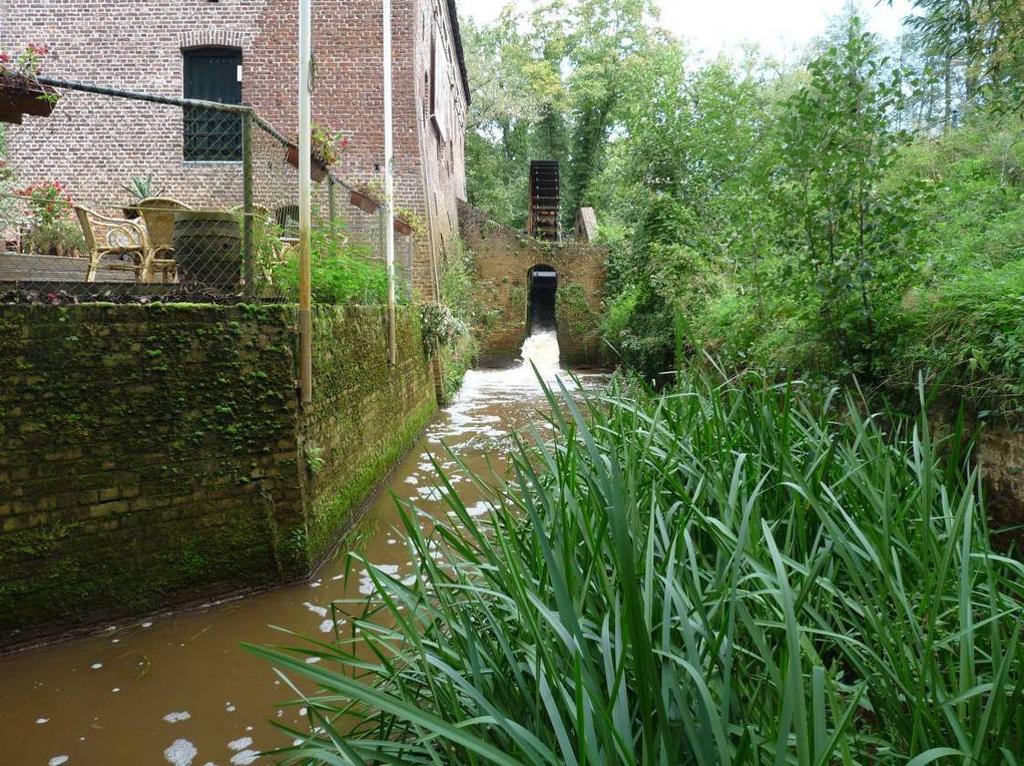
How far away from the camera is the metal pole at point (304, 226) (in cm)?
467

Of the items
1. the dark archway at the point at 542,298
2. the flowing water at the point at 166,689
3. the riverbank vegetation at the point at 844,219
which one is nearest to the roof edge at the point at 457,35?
the dark archway at the point at 542,298

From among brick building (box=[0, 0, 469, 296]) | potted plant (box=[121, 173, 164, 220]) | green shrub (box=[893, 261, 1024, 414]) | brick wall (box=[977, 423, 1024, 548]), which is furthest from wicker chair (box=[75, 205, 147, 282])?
brick wall (box=[977, 423, 1024, 548])

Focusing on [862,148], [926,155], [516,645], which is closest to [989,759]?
[516,645]

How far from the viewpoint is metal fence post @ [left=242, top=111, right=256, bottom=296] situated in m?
4.64

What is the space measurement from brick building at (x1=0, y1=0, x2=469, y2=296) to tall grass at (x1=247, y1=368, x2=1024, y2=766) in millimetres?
10706

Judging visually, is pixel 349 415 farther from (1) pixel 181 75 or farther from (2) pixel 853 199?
(1) pixel 181 75

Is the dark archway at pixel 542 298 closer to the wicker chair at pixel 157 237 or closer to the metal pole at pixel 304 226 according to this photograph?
the wicker chair at pixel 157 237

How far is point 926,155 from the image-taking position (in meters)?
11.6

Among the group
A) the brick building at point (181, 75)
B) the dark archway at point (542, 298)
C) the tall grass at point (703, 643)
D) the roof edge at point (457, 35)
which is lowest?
the tall grass at point (703, 643)

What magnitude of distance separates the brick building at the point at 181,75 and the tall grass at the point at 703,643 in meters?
10.7

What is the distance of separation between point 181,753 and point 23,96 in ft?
13.4

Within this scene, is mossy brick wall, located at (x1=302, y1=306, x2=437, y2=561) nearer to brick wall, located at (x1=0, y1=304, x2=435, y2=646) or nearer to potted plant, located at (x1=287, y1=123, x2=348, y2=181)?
brick wall, located at (x1=0, y1=304, x2=435, y2=646)

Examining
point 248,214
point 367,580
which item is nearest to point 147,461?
point 367,580

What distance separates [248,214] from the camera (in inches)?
183
